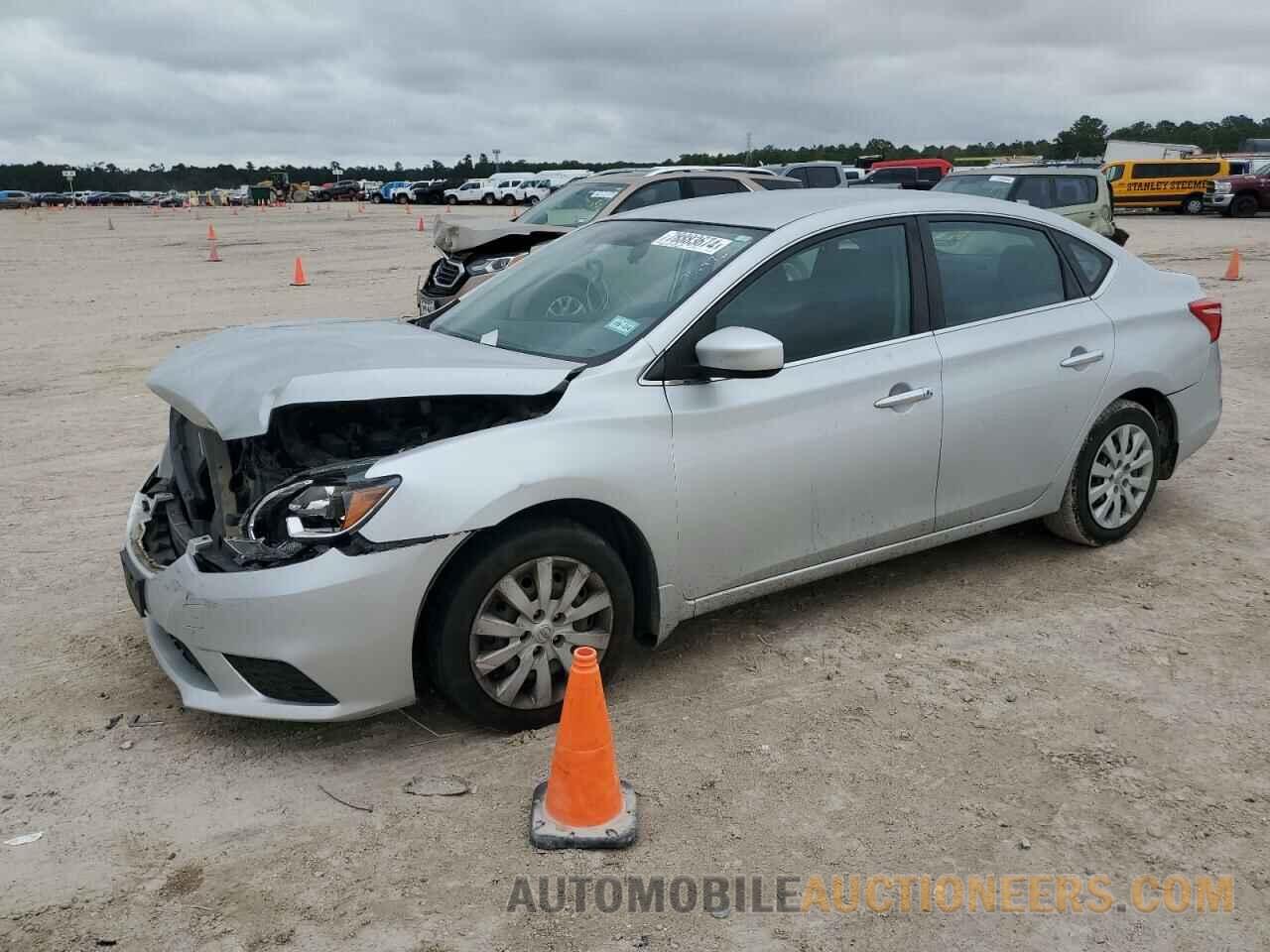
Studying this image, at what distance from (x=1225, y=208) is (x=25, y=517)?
3498 centimetres

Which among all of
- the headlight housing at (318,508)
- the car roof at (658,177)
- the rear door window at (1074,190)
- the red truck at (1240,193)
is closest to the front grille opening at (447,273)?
the car roof at (658,177)

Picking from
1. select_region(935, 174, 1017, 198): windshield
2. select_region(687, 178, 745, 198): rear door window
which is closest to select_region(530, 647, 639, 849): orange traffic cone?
select_region(687, 178, 745, 198): rear door window

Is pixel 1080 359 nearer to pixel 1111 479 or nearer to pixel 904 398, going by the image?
pixel 1111 479

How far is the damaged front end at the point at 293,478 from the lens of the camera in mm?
3254

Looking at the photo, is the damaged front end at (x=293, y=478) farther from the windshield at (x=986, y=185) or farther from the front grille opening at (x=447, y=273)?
the windshield at (x=986, y=185)

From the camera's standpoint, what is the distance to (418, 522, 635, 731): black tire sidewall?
3326 millimetres

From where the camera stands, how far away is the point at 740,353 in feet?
11.8

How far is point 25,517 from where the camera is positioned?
19.0ft

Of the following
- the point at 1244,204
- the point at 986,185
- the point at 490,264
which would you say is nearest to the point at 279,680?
the point at 490,264

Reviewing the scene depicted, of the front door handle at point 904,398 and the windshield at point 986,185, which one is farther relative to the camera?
the windshield at point 986,185

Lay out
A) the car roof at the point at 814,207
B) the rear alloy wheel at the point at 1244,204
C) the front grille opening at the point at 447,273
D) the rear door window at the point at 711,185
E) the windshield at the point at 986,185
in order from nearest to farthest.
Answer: the car roof at the point at 814,207
the front grille opening at the point at 447,273
the rear door window at the point at 711,185
the windshield at the point at 986,185
the rear alloy wheel at the point at 1244,204

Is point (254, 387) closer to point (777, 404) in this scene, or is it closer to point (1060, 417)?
point (777, 404)

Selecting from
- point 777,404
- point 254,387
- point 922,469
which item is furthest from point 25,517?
point 922,469

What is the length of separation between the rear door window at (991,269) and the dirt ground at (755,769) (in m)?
1.23
